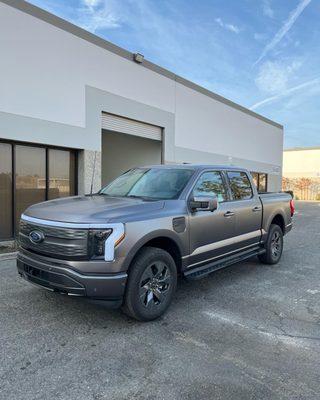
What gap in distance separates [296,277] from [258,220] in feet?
3.99

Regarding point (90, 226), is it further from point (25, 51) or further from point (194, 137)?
point (194, 137)

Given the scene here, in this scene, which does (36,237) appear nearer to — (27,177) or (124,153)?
(27,177)

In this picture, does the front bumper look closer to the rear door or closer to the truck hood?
the truck hood

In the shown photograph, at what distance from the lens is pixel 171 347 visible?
12.2 ft

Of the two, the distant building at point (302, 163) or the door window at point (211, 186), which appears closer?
the door window at point (211, 186)

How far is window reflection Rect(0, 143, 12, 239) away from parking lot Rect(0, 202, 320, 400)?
448 centimetres

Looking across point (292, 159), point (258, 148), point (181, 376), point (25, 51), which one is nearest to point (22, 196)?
point (25, 51)

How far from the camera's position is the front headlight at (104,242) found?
3818mm

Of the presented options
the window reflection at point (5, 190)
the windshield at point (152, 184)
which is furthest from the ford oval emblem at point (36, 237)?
the window reflection at point (5, 190)

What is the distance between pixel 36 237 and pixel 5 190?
20.8ft

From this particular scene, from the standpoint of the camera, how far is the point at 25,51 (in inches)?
381

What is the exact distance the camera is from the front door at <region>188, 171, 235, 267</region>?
4949 mm

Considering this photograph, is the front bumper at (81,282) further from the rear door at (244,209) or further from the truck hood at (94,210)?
the rear door at (244,209)

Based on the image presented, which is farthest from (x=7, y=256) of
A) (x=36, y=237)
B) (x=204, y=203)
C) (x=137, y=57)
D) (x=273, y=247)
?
(x=137, y=57)
